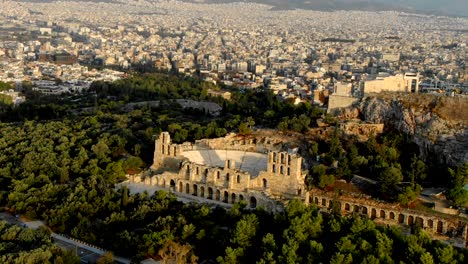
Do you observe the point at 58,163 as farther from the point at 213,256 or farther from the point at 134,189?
the point at 213,256

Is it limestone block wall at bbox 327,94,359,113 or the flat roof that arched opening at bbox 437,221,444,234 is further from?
limestone block wall at bbox 327,94,359,113

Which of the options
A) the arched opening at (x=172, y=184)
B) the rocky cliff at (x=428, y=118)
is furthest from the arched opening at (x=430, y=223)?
the arched opening at (x=172, y=184)

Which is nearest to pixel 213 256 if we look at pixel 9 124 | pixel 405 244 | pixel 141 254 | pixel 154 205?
pixel 141 254

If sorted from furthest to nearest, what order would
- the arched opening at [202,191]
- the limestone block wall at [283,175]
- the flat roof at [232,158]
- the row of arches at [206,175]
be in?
the flat roof at [232,158] → the arched opening at [202,191] → the row of arches at [206,175] → the limestone block wall at [283,175]

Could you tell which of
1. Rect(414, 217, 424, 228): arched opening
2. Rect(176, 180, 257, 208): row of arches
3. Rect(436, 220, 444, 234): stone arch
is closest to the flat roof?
Rect(176, 180, 257, 208): row of arches

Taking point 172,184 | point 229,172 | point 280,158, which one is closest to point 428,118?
point 280,158

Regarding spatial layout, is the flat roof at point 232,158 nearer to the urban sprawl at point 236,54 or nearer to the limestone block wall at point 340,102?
the limestone block wall at point 340,102
